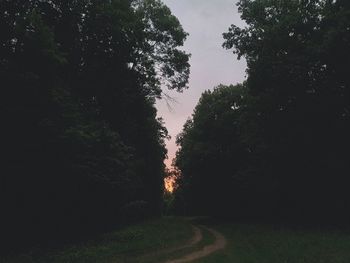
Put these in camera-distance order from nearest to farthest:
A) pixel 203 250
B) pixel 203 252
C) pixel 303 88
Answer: pixel 203 252 → pixel 203 250 → pixel 303 88

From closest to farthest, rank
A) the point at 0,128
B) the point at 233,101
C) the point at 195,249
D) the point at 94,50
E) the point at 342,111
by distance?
the point at 0,128, the point at 195,249, the point at 94,50, the point at 342,111, the point at 233,101

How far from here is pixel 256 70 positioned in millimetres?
33562

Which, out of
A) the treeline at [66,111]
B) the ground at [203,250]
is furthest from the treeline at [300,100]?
the treeline at [66,111]

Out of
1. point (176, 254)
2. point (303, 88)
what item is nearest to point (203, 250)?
point (176, 254)

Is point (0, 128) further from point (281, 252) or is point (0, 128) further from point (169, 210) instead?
point (169, 210)

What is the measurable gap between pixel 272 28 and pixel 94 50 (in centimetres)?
1303

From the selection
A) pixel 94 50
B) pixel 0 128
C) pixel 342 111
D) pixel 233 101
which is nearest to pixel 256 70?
pixel 342 111

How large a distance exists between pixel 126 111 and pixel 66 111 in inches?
412

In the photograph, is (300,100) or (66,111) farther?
(300,100)

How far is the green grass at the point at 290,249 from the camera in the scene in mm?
20062

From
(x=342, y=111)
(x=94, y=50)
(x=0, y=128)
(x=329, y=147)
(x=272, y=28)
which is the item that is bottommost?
(x=0, y=128)

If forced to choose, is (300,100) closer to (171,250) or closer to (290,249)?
(290,249)

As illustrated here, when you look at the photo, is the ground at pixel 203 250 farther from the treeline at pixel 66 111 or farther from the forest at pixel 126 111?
the treeline at pixel 66 111

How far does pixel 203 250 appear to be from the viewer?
950 inches
